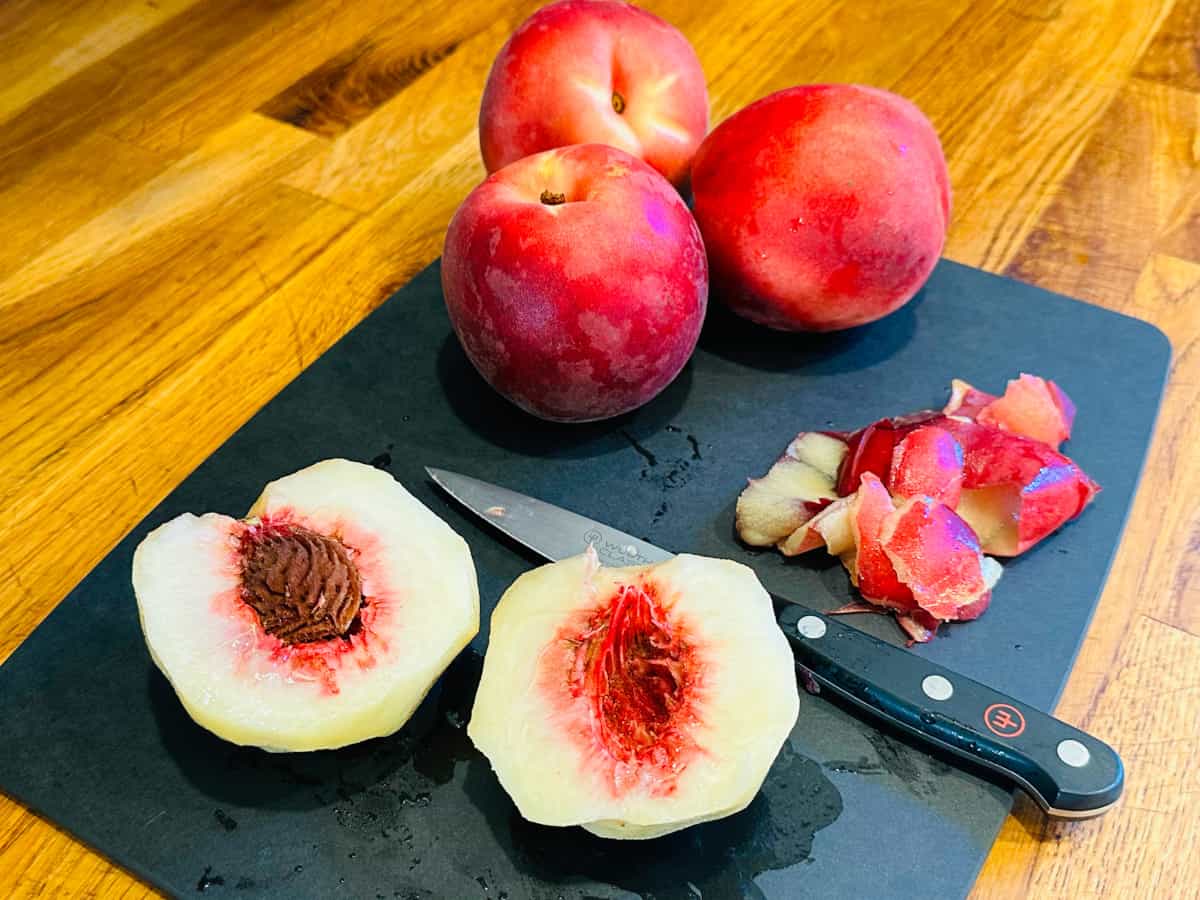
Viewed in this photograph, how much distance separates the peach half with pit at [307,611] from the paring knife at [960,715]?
0.25 meters

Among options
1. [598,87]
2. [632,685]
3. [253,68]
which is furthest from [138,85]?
[632,685]

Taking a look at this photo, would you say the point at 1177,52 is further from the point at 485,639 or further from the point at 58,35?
the point at 58,35

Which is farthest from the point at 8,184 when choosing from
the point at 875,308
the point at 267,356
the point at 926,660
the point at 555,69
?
the point at 926,660

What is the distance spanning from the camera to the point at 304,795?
804mm

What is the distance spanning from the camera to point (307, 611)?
788mm

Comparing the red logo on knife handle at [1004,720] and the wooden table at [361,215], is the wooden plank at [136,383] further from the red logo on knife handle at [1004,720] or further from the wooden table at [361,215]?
the red logo on knife handle at [1004,720]

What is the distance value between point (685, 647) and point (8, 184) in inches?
40.0

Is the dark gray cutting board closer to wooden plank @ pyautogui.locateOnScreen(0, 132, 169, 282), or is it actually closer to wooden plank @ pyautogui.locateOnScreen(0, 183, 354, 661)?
wooden plank @ pyautogui.locateOnScreen(0, 183, 354, 661)

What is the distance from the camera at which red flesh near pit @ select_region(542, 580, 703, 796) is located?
0.74 m

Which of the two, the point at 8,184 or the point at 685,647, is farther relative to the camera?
the point at 8,184

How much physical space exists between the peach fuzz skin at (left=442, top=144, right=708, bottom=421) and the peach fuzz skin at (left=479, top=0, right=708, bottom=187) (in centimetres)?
12

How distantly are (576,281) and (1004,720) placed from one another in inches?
17.9

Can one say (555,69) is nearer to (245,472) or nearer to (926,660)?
(245,472)

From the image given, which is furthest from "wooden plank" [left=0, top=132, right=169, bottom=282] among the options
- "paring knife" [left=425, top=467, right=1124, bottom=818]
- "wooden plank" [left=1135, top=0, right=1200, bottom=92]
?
"wooden plank" [left=1135, top=0, right=1200, bottom=92]
